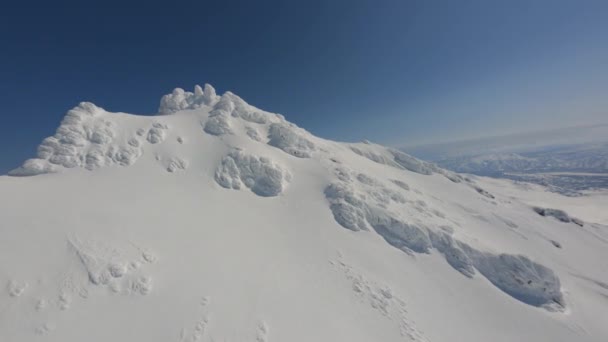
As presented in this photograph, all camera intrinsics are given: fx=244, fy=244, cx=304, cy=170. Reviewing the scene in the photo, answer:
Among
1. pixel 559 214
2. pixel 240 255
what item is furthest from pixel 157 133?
pixel 559 214

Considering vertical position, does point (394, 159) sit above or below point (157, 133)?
below

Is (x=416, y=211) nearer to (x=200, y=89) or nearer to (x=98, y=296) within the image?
(x=98, y=296)

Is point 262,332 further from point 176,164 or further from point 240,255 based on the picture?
point 176,164

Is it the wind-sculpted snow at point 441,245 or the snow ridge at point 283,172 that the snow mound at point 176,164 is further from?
the wind-sculpted snow at point 441,245

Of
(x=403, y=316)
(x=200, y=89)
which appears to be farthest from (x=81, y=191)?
(x=200, y=89)

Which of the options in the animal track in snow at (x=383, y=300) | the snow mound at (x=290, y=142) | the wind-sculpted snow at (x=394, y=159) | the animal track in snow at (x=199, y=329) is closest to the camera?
the animal track in snow at (x=199, y=329)

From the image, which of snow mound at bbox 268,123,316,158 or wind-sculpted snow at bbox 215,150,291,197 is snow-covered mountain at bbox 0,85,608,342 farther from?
snow mound at bbox 268,123,316,158

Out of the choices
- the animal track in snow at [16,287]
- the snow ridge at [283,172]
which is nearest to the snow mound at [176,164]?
the snow ridge at [283,172]
